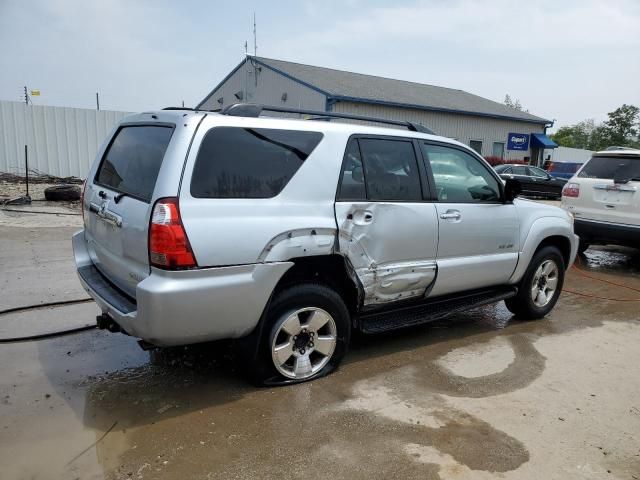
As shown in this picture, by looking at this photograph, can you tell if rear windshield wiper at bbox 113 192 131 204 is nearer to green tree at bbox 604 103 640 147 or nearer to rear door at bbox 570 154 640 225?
rear door at bbox 570 154 640 225

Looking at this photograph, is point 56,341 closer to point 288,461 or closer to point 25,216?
point 288,461

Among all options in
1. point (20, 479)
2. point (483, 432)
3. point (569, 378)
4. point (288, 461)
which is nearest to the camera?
point (20, 479)

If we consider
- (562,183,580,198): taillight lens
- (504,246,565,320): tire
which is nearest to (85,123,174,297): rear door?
(504,246,565,320): tire

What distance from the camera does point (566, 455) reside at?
9.46ft

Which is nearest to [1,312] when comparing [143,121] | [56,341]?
[56,341]

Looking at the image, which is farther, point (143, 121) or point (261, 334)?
point (143, 121)

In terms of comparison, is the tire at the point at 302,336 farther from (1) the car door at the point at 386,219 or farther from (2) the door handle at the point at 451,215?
(2) the door handle at the point at 451,215

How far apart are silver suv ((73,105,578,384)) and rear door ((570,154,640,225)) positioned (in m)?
3.77

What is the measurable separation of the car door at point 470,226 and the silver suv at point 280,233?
0.04ft

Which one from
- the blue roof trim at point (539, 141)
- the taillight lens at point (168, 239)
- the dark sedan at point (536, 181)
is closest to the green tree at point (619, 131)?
the blue roof trim at point (539, 141)

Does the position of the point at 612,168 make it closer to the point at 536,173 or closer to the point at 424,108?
the point at 536,173

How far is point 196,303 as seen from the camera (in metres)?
Result: 2.92

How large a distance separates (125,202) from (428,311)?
2518 mm

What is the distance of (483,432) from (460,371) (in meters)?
0.92
